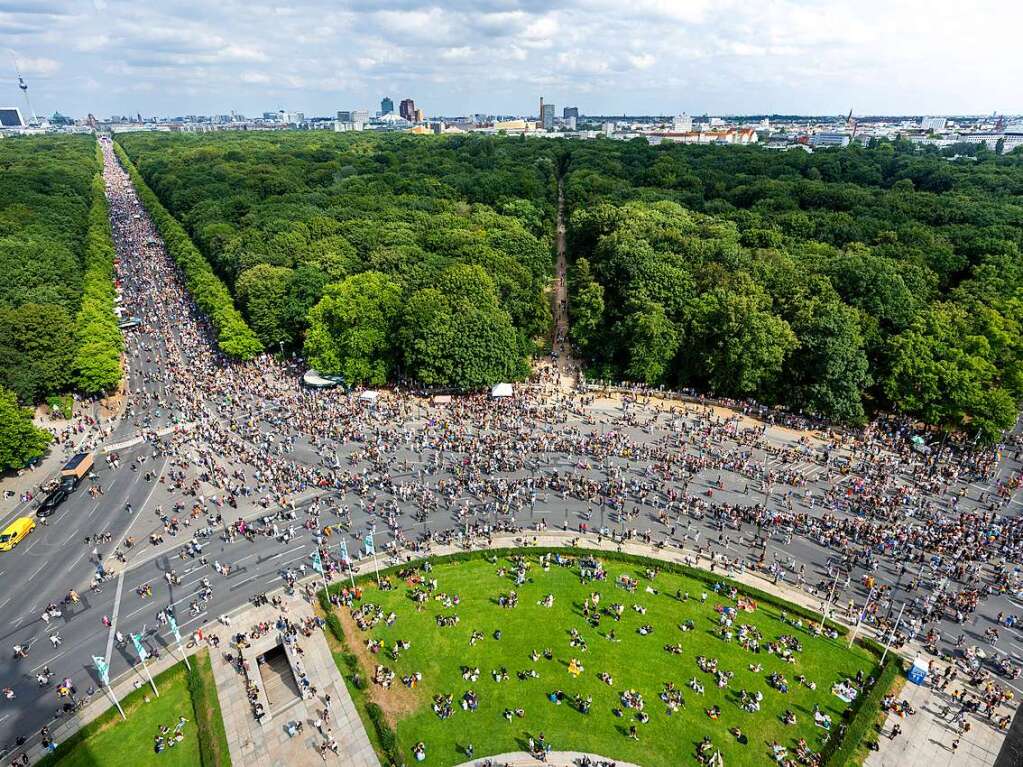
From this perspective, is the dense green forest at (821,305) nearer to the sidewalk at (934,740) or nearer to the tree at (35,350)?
the sidewalk at (934,740)

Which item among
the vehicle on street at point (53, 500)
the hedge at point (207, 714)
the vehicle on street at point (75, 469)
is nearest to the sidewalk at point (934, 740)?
the hedge at point (207, 714)

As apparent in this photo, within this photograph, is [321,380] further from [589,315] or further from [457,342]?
[589,315]

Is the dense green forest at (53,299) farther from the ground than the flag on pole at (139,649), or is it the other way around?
the dense green forest at (53,299)

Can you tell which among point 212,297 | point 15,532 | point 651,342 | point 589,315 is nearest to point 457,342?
point 589,315

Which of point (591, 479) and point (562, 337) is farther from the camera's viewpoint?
point (562, 337)

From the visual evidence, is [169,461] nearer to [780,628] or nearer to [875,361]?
[780,628]

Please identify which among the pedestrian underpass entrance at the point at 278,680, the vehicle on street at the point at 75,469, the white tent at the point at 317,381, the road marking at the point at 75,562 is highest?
the white tent at the point at 317,381

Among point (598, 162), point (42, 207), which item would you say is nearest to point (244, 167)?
point (42, 207)
